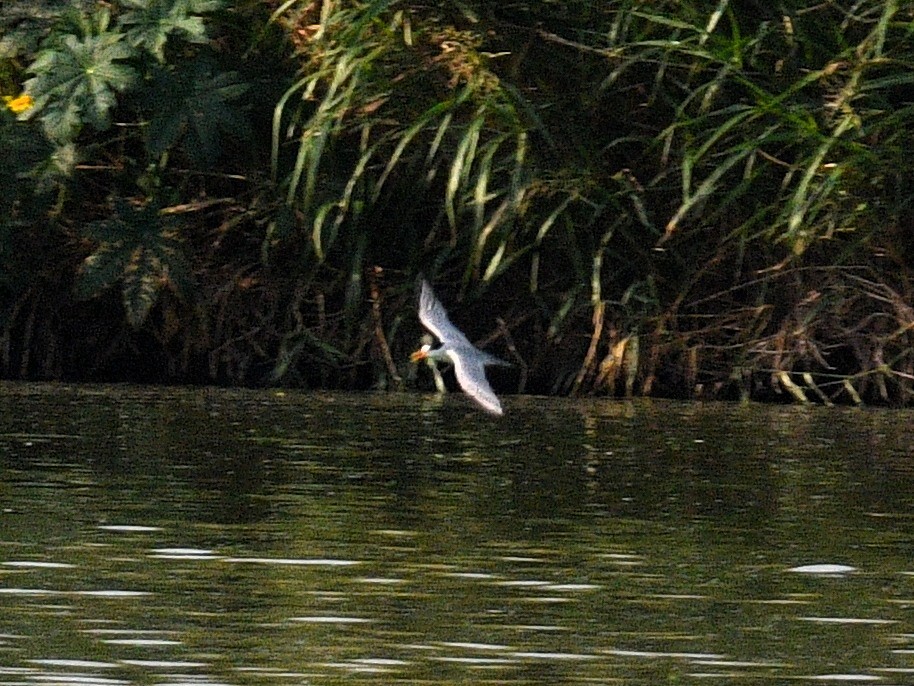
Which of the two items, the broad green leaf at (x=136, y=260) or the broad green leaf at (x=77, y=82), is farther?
the broad green leaf at (x=136, y=260)

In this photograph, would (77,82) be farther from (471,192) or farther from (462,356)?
(462,356)

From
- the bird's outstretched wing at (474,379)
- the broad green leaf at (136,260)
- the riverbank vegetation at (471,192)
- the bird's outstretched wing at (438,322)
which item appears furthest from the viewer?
the broad green leaf at (136,260)

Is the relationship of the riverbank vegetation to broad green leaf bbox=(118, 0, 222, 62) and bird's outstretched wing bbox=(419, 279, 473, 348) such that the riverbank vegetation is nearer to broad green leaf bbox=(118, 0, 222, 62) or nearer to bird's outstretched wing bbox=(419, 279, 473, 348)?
broad green leaf bbox=(118, 0, 222, 62)

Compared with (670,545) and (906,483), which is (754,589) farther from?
(906,483)

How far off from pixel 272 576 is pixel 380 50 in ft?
18.2

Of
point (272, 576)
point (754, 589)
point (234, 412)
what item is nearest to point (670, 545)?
point (754, 589)

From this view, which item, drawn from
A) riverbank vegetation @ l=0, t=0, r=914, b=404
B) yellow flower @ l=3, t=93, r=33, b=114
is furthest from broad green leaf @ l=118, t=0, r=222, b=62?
yellow flower @ l=3, t=93, r=33, b=114

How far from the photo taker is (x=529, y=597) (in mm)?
5637

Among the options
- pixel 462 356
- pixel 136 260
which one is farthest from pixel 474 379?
pixel 136 260

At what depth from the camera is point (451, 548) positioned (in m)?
6.40

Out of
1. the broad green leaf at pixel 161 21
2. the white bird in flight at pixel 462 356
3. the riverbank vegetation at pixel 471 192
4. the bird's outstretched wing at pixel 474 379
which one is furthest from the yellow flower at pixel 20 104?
the bird's outstretched wing at pixel 474 379

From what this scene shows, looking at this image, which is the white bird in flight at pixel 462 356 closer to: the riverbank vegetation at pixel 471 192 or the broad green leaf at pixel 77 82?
the riverbank vegetation at pixel 471 192

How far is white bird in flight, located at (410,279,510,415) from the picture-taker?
28.0ft

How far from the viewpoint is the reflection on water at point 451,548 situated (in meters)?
4.91
